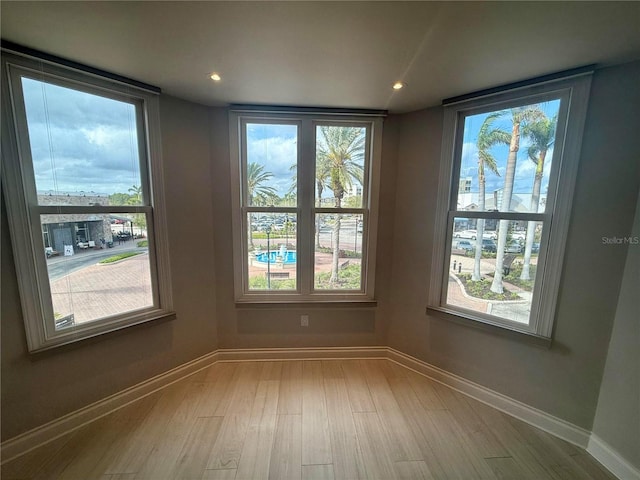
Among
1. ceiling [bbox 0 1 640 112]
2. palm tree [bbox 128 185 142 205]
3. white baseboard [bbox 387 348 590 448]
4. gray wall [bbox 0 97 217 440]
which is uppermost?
ceiling [bbox 0 1 640 112]

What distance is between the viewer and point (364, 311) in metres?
2.37

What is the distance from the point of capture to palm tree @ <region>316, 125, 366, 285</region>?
7.22ft

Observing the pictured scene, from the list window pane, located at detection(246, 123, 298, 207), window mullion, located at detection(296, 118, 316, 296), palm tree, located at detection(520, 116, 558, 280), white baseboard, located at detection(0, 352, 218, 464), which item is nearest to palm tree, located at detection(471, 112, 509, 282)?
palm tree, located at detection(520, 116, 558, 280)

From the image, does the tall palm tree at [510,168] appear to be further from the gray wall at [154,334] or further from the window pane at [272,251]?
the gray wall at [154,334]

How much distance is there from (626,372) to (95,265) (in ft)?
10.7

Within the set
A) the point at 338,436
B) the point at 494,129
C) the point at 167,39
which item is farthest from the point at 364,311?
the point at 167,39

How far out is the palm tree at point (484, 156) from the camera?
1.78 meters

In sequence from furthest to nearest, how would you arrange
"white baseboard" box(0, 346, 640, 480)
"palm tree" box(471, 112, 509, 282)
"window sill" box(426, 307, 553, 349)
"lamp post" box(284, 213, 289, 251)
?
1. "lamp post" box(284, 213, 289, 251)
2. "palm tree" box(471, 112, 509, 282)
3. "window sill" box(426, 307, 553, 349)
4. "white baseboard" box(0, 346, 640, 480)

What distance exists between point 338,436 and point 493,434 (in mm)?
1020

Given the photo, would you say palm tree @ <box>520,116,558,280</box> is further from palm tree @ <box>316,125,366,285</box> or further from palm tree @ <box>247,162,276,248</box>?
palm tree @ <box>247,162,276,248</box>

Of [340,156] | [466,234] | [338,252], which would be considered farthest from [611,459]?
[340,156]

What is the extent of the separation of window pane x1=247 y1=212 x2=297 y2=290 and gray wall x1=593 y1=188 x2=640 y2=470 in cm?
214

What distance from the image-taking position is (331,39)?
121 cm

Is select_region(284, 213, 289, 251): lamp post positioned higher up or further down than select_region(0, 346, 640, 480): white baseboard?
higher up
